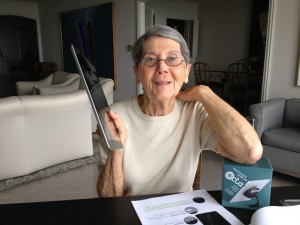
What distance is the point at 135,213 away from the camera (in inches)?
28.5

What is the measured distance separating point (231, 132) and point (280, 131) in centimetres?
217

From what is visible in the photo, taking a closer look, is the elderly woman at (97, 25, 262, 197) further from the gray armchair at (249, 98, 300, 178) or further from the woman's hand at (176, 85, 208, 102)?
the gray armchair at (249, 98, 300, 178)

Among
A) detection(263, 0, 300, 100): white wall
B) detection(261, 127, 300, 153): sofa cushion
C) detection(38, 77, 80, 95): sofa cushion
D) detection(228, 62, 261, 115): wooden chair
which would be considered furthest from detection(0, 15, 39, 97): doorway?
detection(261, 127, 300, 153): sofa cushion

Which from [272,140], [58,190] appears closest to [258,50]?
[272,140]

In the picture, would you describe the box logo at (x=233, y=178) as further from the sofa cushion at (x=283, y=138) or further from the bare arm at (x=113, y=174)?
the sofa cushion at (x=283, y=138)

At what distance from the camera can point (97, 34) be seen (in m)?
5.57

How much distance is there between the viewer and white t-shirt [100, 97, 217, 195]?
104 cm

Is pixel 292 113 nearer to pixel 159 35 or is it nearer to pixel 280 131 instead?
pixel 280 131

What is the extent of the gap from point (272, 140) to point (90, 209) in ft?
7.85

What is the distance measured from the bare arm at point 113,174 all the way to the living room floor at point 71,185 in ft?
4.63

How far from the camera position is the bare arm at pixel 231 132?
2.73ft

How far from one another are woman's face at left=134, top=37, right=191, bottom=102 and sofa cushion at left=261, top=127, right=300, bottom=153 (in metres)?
1.99

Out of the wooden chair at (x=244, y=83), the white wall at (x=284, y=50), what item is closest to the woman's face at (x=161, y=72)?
the white wall at (x=284, y=50)

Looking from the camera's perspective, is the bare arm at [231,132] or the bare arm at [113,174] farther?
the bare arm at [113,174]
